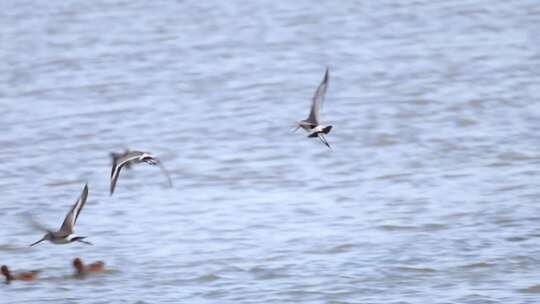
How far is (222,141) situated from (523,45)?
6.24 m

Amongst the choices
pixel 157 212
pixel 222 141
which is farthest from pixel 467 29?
pixel 157 212

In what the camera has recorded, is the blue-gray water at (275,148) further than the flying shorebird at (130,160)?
Yes

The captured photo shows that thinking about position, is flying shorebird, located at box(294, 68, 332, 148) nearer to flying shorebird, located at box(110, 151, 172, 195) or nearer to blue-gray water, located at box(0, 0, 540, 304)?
flying shorebird, located at box(110, 151, 172, 195)

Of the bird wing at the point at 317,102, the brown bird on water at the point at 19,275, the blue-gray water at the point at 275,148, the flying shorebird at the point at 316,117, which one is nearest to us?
the flying shorebird at the point at 316,117

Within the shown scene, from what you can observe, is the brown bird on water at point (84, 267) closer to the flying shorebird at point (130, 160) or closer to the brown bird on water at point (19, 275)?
the brown bird on water at point (19, 275)

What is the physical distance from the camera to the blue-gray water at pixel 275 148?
43.5 ft

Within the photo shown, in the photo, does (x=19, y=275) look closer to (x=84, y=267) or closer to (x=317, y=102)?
(x=84, y=267)

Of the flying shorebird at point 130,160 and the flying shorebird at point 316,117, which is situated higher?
the flying shorebird at point 316,117

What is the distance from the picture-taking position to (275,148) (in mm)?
18578

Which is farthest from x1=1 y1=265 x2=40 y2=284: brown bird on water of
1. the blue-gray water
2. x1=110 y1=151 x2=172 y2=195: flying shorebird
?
x1=110 y1=151 x2=172 y2=195: flying shorebird

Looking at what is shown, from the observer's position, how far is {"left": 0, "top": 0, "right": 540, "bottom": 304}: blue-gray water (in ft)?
43.5

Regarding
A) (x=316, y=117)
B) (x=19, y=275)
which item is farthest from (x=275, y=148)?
(x=316, y=117)

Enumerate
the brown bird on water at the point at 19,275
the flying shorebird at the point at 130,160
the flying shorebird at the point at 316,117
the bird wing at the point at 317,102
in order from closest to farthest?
the flying shorebird at the point at 130,160 < the flying shorebird at the point at 316,117 < the bird wing at the point at 317,102 < the brown bird on water at the point at 19,275

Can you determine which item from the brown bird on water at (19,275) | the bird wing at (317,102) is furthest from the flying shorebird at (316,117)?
the brown bird on water at (19,275)
